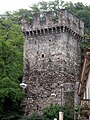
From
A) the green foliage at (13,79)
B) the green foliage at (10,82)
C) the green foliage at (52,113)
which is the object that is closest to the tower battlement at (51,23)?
the green foliage at (13,79)

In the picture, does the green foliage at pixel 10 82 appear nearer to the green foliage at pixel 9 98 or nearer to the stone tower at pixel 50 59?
the green foliage at pixel 9 98

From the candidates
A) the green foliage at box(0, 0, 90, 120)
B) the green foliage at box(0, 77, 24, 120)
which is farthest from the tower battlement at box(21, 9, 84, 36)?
the green foliage at box(0, 77, 24, 120)

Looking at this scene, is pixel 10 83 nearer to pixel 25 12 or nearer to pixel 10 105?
pixel 10 105

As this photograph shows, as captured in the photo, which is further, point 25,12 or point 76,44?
point 25,12

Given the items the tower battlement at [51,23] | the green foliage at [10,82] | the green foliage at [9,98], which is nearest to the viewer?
the green foliage at [9,98]

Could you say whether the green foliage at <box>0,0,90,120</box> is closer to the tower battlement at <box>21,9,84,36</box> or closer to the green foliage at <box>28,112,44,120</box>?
the green foliage at <box>28,112,44,120</box>

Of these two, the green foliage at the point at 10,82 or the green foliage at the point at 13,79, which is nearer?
the green foliage at the point at 13,79

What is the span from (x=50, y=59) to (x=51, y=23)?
3.59m

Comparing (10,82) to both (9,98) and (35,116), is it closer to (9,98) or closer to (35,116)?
(9,98)

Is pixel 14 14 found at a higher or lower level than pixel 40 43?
higher

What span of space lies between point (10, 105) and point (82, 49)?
1004 cm

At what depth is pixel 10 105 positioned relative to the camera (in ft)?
145

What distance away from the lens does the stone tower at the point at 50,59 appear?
4494 cm

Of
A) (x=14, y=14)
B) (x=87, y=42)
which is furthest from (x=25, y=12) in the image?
(x=87, y=42)
